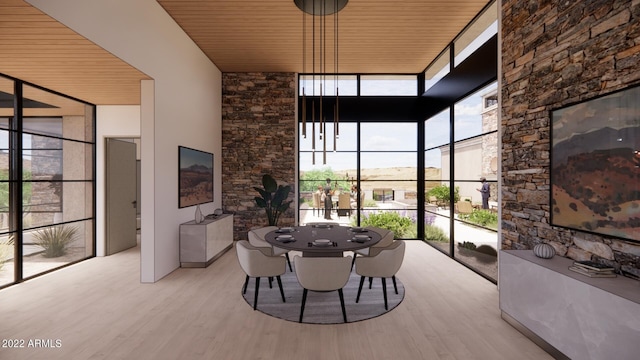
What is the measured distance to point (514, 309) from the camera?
2670 millimetres

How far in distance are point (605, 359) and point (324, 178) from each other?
5.29 meters

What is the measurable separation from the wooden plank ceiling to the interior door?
104cm

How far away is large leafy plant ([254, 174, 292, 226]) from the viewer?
238 inches

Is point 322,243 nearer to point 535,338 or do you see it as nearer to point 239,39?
point 535,338

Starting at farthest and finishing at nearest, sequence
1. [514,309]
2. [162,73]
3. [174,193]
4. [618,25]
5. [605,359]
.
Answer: [174,193] < [162,73] < [514,309] < [618,25] < [605,359]

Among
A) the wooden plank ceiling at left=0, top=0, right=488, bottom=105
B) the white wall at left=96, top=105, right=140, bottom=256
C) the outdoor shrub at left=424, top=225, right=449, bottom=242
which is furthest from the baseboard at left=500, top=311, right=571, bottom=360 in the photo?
the white wall at left=96, top=105, right=140, bottom=256

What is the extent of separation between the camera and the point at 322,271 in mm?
2744

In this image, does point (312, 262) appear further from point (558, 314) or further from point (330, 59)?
point (330, 59)

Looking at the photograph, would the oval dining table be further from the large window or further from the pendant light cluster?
the large window

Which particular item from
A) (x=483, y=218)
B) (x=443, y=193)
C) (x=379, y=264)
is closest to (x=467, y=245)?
(x=483, y=218)

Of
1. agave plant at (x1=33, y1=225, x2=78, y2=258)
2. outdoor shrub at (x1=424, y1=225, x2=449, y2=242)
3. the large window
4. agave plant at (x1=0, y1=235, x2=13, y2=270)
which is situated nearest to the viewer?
agave plant at (x1=0, y1=235, x2=13, y2=270)

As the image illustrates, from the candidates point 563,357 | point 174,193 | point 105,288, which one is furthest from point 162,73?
point 563,357

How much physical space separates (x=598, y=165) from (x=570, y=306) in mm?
1108

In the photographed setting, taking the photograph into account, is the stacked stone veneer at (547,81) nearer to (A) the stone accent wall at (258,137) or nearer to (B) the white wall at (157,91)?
(A) the stone accent wall at (258,137)
